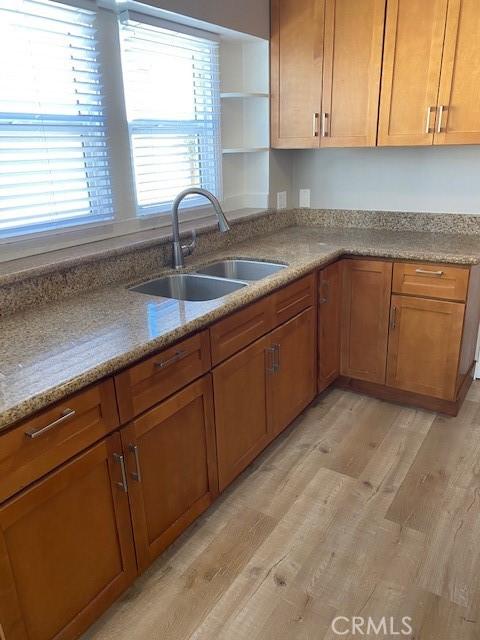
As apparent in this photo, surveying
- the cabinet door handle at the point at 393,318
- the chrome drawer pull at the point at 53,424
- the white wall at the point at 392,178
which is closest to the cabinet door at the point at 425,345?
the cabinet door handle at the point at 393,318

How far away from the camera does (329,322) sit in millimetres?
2723

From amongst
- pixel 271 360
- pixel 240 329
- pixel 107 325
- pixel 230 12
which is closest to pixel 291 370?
pixel 271 360

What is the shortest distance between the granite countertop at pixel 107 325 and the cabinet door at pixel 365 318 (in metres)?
0.11

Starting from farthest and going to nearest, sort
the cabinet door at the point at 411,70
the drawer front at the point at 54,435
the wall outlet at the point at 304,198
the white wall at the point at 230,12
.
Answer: the wall outlet at the point at 304,198 < the cabinet door at the point at 411,70 < the white wall at the point at 230,12 < the drawer front at the point at 54,435

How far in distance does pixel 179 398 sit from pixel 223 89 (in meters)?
2.00

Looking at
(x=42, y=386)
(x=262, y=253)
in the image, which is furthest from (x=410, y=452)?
(x=42, y=386)

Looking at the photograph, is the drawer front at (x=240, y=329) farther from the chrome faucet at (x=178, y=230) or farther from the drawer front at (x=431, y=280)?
the drawer front at (x=431, y=280)

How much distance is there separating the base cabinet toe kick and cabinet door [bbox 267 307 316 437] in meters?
0.01

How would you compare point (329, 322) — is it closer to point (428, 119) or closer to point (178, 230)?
point (178, 230)

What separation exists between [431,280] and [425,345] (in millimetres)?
360

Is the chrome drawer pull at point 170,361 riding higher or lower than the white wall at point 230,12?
Answer: lower

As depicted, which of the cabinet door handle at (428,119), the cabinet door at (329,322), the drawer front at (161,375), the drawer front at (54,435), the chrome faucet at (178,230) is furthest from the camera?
the cabinet door at (329,322)

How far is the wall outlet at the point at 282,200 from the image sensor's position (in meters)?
3.20
